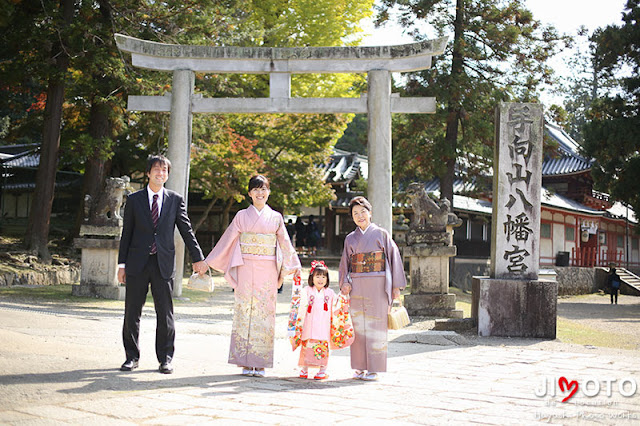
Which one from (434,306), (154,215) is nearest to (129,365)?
(154,215)

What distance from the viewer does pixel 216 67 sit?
12078 mm

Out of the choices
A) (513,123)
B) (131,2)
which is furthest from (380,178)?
(131,2)

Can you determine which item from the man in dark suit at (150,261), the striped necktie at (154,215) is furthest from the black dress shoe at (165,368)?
the striped necktie at (154,215)

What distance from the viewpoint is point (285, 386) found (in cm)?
489

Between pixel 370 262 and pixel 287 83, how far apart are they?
698 cm

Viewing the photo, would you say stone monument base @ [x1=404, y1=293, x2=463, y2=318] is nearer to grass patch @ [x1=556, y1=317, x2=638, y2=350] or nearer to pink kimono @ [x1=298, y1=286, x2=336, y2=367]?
grass patch @ [x1=556, y1=317, x2=638, y2=350]

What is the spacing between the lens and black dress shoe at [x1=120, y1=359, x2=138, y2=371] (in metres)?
4.99

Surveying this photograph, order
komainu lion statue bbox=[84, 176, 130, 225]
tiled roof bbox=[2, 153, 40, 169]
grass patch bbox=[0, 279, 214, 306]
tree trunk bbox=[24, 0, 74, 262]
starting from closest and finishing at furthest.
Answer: grass patch bbox=[0, 279, 214, 306] → komainu lion statue bbox=[84, 176, 130, 225] → tree trunk bbox=[24, 0, 74, 262] → tiled roof bbox=[2, 153, 40, 169]

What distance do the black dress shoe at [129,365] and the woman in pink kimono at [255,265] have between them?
0.82m

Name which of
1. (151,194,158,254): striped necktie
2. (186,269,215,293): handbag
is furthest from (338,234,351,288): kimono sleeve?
(151,194,158,254): striped necktie

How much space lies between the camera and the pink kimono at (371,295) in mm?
5523

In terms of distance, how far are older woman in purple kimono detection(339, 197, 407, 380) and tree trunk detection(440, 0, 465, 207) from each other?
13625 millimetres

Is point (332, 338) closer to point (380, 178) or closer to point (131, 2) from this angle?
point (380, 178)

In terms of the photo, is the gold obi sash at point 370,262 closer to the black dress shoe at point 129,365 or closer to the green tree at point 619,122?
the black dress shoe at point 129,365
